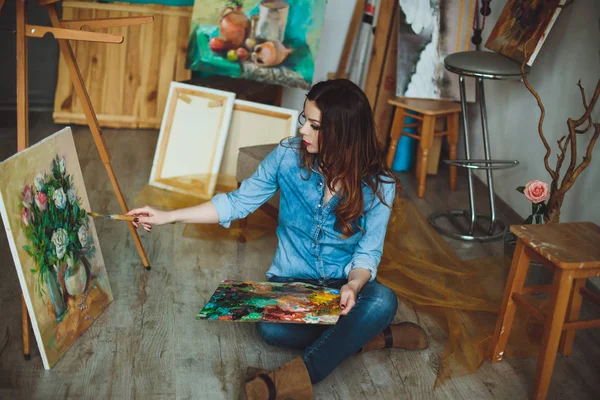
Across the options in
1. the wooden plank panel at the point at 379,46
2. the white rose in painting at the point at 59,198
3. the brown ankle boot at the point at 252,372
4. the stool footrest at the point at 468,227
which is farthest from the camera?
the wooden plank panel at the point at 379,46

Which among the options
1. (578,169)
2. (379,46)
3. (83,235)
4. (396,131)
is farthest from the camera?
(379,46)

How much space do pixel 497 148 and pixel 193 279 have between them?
200 centimetres

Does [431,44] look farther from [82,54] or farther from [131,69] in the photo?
[82,54]

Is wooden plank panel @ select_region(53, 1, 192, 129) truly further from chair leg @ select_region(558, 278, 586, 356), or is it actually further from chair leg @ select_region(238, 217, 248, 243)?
chair leg @ select_region(558, 278, 586, 356)

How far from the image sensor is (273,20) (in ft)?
12.8

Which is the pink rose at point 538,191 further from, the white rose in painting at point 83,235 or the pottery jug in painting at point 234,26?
the pottery jug in painting at point 234,26

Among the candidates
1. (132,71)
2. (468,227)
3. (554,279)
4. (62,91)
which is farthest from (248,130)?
(554,279)

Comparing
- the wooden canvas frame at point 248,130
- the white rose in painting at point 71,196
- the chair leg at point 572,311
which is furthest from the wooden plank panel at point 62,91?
the chair leg at point 572,311

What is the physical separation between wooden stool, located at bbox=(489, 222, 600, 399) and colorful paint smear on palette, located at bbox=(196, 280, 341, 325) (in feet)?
1.93

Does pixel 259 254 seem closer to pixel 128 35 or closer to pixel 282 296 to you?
pixel 282 296

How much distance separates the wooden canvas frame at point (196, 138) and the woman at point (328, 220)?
1379mm

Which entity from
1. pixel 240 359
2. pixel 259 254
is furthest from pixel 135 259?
pixel 240 359

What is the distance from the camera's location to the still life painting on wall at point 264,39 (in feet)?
12.8

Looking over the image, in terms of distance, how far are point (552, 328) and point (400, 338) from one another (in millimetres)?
521
